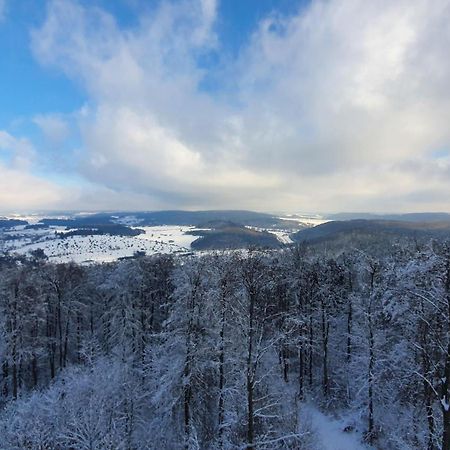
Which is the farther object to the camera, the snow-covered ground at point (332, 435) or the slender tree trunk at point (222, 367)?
the snow-covered ground at point (332, 435)

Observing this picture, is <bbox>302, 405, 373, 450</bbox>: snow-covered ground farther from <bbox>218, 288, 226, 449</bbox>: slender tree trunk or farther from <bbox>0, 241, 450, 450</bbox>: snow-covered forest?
<bbox>218, 288, 226, 449</bbox>: slender tree trunk

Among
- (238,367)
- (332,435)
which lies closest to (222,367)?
(238,367)

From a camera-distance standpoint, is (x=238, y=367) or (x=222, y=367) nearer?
(x=238, y=367)

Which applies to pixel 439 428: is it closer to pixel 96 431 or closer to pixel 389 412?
pixel 389 412

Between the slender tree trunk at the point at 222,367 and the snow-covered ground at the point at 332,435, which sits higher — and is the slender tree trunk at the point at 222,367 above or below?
above

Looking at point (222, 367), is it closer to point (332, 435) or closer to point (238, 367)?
point (238, 367)

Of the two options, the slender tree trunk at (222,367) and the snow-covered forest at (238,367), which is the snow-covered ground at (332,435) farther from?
the slender tree trunk at (222,367)

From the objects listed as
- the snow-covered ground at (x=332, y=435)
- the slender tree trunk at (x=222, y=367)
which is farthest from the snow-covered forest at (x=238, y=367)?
the snow-covered ground at (x=332, y=435)

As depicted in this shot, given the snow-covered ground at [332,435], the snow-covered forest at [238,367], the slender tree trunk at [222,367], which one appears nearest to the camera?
the snow-covered forest at [238,367]
